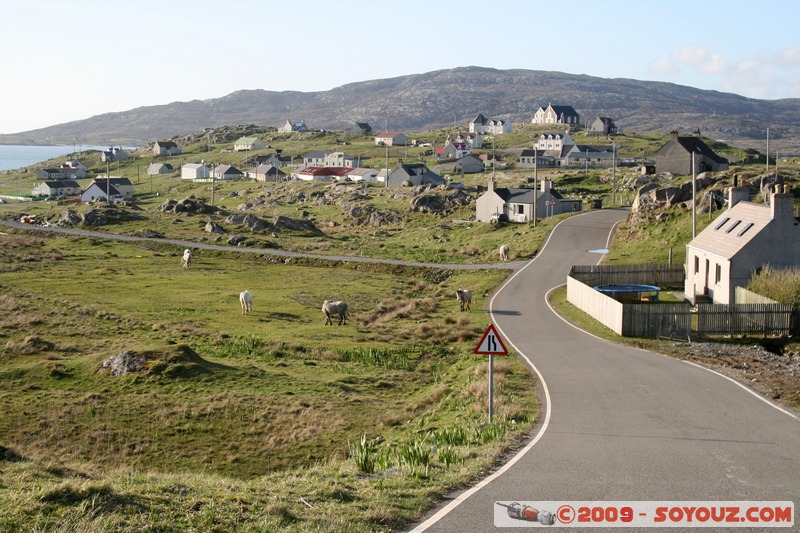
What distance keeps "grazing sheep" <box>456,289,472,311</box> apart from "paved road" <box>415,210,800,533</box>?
11.6m

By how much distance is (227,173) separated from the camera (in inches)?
7200

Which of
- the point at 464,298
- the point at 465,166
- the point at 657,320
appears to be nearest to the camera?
the point at 657,320

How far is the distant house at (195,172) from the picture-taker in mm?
184675

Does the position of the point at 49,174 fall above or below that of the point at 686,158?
below

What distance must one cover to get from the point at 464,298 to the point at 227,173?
144 m

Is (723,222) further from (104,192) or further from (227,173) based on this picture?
(227,173)

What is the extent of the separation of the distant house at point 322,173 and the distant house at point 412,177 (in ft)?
77.6

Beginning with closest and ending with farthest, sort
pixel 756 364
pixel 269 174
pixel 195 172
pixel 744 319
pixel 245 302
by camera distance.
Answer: pixel 756 364 → pixel 744 319 → pixel 245 302 → pixel 269 174 → pixel 195 172

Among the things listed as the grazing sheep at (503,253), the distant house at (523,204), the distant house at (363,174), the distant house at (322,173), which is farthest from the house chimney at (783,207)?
the distant house at (322,173)

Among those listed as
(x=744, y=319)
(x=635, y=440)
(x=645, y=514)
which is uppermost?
(x=645, y=514)

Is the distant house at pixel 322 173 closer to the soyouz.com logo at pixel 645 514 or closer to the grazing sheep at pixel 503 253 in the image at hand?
the grazing sheep at pixel 503 253

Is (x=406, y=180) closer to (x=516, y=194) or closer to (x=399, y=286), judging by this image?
(x=516, y=194)

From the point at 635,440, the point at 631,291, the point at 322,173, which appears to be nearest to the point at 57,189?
the point at 322,173

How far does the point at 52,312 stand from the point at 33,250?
113 feet
